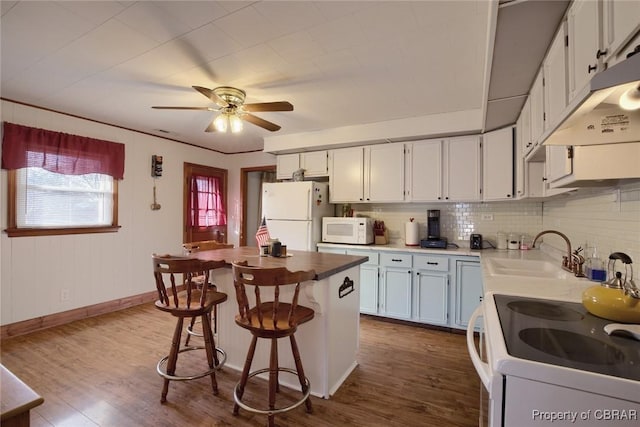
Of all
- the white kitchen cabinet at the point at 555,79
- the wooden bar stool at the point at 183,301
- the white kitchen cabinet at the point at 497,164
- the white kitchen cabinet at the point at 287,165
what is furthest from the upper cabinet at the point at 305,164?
the white kitchen cabinet at the point at 555,79

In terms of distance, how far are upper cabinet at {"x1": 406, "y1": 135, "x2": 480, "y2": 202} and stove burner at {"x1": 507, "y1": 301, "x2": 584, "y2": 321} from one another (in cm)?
226

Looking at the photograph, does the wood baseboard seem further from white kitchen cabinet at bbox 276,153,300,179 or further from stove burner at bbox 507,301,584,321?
stove burner at bbox 507,301,584,321

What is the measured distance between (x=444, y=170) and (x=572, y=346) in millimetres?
2822

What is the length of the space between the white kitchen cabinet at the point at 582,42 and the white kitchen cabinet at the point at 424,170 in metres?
2.16

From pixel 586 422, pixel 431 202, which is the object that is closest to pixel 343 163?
pixel 431 202

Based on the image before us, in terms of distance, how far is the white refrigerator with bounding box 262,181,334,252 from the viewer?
3.93 metres

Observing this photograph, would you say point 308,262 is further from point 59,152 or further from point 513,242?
point 59,152

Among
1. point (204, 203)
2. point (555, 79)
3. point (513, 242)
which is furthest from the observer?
point (204, 203)

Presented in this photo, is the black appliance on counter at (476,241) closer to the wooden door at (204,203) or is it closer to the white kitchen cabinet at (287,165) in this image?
the white kitchen cabinet at (287,165)

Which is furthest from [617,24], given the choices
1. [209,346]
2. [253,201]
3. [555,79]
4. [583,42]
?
[253,201]

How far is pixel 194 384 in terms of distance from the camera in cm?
222

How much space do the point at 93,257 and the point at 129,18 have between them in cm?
299

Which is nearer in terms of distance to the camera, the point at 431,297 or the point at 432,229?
the point at 431,297

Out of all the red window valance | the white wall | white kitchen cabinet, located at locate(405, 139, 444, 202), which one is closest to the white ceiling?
the red window valance
